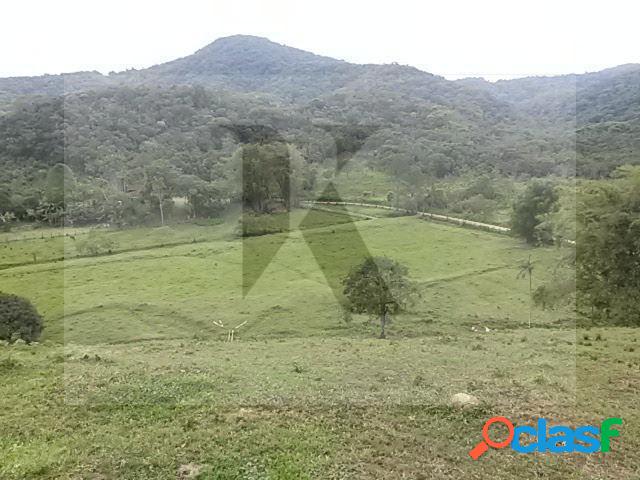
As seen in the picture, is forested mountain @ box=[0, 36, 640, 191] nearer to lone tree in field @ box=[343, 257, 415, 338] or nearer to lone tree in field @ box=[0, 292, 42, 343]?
lone tree in field @ box=[343, 257, 415, 338]

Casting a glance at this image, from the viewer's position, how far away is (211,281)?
43.4 m

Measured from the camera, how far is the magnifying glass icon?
1070 cm

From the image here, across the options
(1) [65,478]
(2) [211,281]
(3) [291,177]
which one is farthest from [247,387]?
(3) [291,177]

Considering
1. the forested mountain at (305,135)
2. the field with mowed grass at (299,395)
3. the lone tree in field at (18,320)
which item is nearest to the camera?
the field with mowed grass at (299,395)

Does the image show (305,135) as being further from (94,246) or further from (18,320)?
(18,320)

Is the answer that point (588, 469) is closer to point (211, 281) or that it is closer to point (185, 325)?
point (185, 325)

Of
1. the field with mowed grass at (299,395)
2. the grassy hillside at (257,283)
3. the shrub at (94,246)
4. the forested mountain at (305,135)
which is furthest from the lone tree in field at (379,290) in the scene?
the forested mountain at (305,135)

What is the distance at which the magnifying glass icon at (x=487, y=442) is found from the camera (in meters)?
10.7

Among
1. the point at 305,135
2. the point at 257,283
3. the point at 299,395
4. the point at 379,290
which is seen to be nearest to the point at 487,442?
the point at 299,395

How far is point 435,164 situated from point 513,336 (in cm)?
8413

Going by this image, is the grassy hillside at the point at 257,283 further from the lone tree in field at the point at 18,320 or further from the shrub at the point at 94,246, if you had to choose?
the lone tree in field at the point at 18,320

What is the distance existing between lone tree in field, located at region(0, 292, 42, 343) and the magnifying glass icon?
2554 centimetres

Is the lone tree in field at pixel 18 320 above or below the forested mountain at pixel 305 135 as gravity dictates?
below

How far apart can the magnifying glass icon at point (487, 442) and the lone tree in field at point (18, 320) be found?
25.5m
